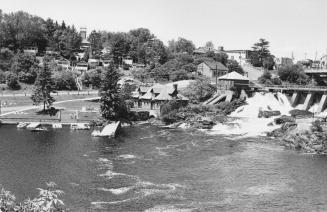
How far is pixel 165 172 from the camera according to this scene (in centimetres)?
6725

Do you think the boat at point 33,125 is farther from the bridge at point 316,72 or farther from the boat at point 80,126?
the bridge at point 316,72

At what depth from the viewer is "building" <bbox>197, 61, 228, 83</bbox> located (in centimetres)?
17000

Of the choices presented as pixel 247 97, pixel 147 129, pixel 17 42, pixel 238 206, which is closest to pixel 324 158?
pixel 238 206

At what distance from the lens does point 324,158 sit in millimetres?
78250

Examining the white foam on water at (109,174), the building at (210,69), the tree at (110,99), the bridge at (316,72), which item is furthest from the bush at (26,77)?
the bridge at (316,72)

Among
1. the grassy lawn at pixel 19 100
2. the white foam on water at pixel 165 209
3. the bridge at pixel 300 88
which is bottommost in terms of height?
the white foam on water at pixel 165 209

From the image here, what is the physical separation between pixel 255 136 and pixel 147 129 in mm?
25399

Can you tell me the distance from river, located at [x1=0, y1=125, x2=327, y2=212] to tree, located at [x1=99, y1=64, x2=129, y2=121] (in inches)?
758

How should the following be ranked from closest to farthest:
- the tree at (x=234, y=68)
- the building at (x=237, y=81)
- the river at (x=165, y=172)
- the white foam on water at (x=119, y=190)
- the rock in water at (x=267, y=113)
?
the river at (x=165, y=172) → the white foam on water at (x=119, y=190) → the rock in water at (x=267, y=113) → the building at (x=237, y=81) → the tree at (x=234, y=68)

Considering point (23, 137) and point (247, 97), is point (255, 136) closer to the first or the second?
point (247, 97)

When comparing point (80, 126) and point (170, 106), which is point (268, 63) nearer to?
point (170, 106)

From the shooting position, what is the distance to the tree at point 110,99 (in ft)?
379

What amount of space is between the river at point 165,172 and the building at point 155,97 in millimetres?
30215

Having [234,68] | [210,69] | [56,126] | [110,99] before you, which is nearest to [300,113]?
[110,99]
